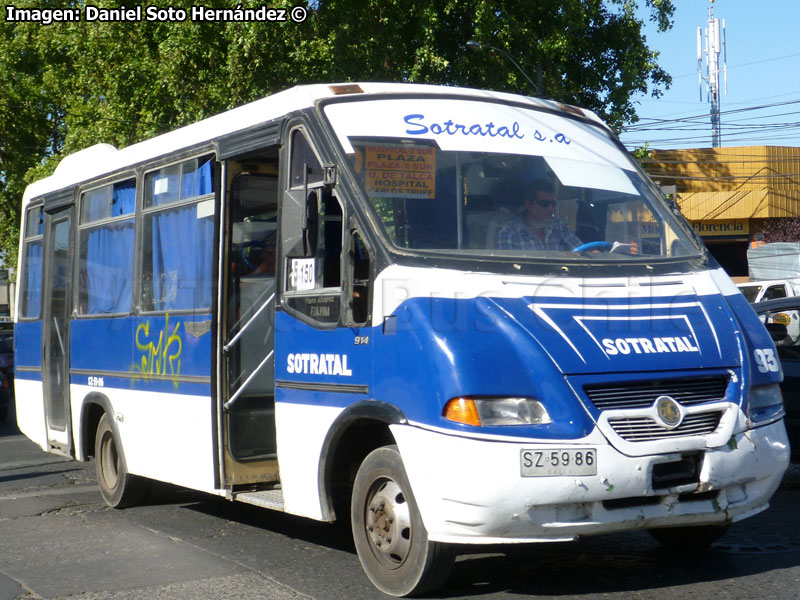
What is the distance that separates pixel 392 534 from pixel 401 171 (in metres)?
1.97

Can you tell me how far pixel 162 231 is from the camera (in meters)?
8.38

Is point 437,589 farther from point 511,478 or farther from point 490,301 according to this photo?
point 490,301

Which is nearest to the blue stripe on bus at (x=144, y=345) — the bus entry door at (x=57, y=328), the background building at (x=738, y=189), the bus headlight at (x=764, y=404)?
the bus entry door at (x=57, y=328)

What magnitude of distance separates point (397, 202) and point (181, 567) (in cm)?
257

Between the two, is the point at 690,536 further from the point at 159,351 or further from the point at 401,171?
the point at 159,351

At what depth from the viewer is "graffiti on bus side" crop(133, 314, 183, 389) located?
798 cm

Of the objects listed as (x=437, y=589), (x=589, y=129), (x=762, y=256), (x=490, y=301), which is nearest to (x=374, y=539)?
(x=437, y=589)

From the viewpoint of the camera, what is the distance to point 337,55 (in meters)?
22.3

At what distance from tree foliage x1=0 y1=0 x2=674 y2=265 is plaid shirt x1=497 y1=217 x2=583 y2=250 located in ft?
52.7

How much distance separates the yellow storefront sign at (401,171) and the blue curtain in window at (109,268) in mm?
3377

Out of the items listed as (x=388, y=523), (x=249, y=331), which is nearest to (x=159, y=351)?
(x=249, y=331)

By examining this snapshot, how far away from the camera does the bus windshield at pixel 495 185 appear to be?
5.99 m

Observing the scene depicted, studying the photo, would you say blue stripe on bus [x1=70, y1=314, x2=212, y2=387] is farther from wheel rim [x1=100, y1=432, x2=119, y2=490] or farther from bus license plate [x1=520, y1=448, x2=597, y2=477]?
bus license plate [x1=520, y1=448, x2=597, y2=477]

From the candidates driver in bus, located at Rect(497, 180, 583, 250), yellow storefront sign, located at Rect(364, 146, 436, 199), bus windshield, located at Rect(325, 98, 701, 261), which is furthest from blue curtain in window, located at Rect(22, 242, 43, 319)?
driver in bus, located at Rect(497, 180, 583, 250)
